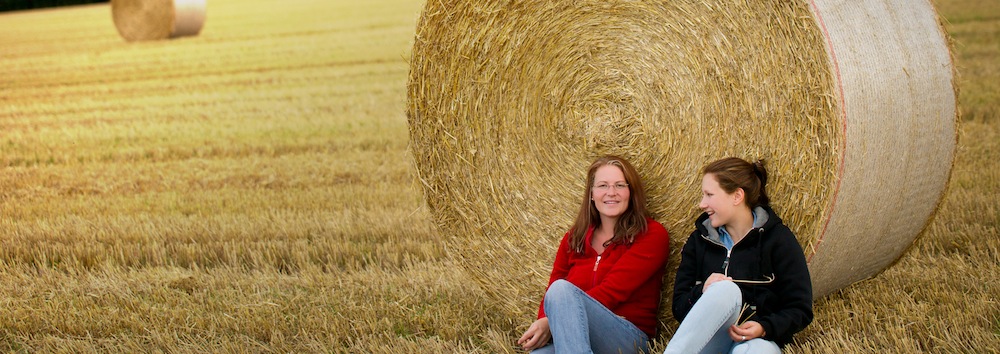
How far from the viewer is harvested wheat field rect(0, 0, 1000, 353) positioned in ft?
16.1

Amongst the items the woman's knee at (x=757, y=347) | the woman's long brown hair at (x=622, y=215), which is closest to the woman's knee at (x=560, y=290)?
the woman's long brown hair at (x=622, y=215)

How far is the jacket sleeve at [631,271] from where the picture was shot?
14.5 ft

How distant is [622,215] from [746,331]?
808mm

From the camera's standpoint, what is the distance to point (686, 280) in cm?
427

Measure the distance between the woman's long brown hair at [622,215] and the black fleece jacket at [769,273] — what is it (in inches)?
13.9

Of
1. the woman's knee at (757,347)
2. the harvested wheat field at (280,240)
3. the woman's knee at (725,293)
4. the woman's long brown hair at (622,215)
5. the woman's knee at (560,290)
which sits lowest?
the harvested wheat field at (280,240)

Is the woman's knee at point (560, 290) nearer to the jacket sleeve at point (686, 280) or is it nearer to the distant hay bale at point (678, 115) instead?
the jacket sleeve at point (686, 280)

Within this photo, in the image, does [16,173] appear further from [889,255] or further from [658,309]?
[889,255]

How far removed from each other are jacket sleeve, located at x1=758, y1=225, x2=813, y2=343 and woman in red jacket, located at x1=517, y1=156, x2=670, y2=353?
0.58 metres

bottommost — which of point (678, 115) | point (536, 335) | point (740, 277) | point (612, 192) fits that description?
point (536, 335)

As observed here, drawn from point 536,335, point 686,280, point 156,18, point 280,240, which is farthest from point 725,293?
point 156,18

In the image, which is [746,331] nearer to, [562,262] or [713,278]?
[713,278]

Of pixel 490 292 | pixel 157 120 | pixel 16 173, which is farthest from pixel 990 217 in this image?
pixel 157 120

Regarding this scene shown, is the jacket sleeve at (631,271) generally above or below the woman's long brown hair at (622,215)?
below
